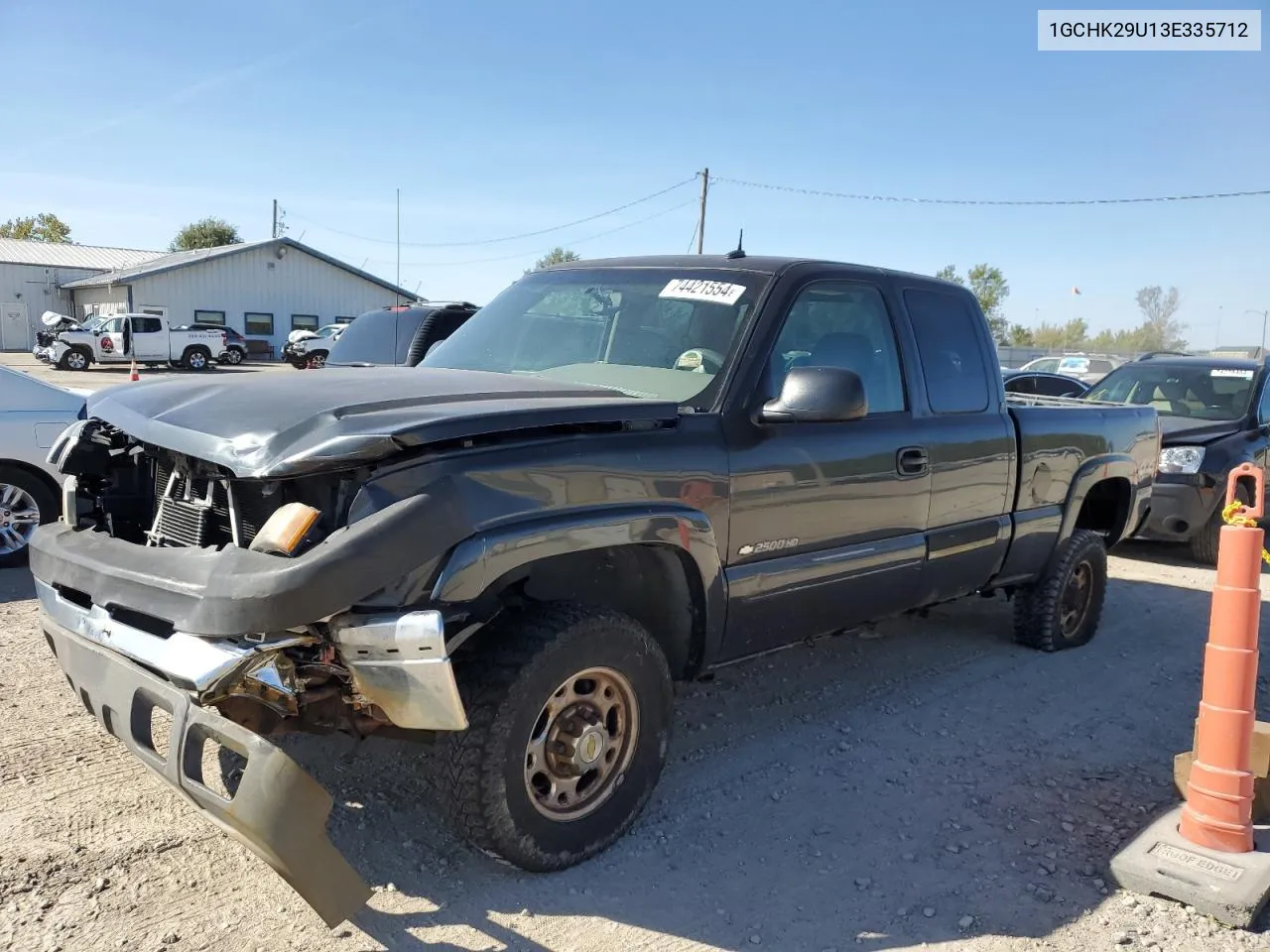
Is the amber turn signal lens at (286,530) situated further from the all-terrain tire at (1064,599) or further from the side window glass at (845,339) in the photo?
the all-terrain tire at (1064,599)

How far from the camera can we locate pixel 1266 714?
16.5 ft

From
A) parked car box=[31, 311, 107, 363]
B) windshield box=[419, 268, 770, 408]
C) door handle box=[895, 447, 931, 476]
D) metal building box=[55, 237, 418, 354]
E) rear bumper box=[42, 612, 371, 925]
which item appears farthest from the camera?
metal building box=[55, 237, 418, 354]

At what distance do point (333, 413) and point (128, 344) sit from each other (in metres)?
35.2

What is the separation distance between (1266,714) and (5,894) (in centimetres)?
544

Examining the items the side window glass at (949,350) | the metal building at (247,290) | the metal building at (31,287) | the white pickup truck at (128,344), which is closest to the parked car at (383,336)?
the side window glass at (949,350)

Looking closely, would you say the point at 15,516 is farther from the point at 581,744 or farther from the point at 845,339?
the point at 845,339

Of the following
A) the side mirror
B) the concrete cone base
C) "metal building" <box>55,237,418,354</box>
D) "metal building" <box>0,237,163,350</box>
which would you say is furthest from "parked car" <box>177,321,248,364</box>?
the concrete cone base

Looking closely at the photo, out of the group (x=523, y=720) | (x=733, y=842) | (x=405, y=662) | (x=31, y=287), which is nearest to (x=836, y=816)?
(x=733, y=842)

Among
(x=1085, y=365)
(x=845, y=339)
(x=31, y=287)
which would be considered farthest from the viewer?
(x=31, y=287)

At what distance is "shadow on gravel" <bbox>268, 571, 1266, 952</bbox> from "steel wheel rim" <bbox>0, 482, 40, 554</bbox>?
3.91 m

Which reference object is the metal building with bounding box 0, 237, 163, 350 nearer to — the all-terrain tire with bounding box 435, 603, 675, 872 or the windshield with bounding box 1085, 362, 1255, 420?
the windshield with bounding box 1085, 362, 1255, 420

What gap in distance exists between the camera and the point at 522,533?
2.84m

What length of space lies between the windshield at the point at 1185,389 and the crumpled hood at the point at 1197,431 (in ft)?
0.54

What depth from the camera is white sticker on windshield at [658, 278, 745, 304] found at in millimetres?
3934
